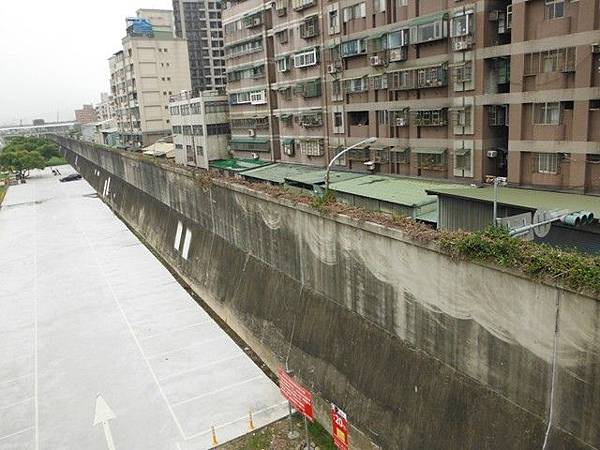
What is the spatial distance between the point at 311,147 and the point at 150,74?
52.8 metres

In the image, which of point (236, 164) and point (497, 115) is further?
point (236, 164)

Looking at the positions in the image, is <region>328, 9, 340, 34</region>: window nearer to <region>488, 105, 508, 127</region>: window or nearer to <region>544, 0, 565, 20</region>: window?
<region>488, 105, 508, 127</region>: window

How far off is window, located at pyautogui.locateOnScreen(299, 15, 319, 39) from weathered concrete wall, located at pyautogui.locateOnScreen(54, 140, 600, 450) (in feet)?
60.8

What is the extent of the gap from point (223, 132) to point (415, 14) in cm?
3106

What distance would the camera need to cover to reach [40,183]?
89.1 m

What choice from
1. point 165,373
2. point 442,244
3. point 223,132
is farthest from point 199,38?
point 442,244

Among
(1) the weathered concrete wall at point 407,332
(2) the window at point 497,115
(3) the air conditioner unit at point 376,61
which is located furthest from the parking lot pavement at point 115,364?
(3) the air conditioner unit at point 376,61

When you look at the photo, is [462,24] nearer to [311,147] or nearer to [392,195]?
[392,195]

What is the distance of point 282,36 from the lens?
41969 millimetres

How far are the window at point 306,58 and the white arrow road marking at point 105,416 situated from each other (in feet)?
91.8

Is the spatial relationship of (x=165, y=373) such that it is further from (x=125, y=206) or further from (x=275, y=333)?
(x=125, y=206)

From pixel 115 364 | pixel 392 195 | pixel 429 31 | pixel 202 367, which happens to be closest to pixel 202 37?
pixel 429 31

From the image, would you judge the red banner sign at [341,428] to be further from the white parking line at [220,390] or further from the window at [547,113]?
the window at [547,113]

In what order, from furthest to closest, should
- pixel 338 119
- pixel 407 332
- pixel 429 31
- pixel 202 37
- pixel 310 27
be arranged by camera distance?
pixel 202 37, pixel 310 27, pixel 338 119, pixel 429 31, pixel 407 332
